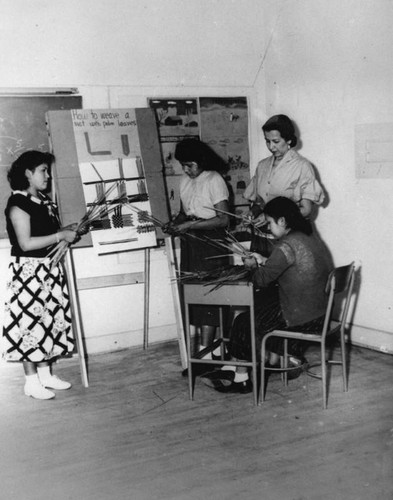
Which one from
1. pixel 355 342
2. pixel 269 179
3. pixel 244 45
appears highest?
pixel 244 45

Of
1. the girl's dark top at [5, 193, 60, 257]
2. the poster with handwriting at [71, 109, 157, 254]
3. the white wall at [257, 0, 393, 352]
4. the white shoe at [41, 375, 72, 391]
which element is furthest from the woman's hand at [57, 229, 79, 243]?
the white wall at [257, 0, 393, 352]

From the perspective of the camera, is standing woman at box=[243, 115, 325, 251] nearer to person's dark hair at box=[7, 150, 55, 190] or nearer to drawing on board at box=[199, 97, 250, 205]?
drawing on board at box=[199, 97, 250, 205]

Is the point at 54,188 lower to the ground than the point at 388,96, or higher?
lower

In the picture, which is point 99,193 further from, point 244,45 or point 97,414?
point 244,45

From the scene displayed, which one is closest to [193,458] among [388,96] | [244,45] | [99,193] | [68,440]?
[68,440]

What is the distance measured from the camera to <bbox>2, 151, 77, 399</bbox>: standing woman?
162 inches

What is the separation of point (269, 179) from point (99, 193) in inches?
50.6

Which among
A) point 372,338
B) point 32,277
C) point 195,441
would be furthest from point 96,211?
point 372,338

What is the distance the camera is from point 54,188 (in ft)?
15.4

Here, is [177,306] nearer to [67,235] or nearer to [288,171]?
[67,235]

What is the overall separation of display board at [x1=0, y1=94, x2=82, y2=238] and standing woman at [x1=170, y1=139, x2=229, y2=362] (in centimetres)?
115

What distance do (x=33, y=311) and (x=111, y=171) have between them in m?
1.20

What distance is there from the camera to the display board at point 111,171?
14.8 ft

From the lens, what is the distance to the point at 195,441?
11.1ft
